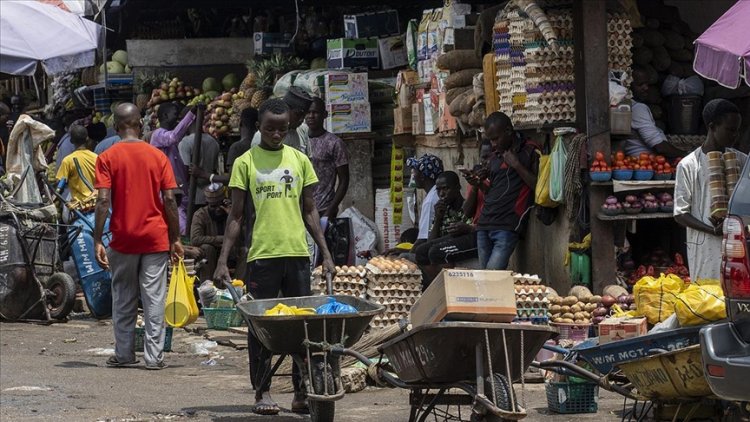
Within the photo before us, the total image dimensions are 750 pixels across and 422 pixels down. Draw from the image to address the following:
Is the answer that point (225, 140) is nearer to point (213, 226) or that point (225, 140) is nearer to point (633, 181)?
point (213, 226)

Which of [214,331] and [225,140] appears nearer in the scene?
[214,331]

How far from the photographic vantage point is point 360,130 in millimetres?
16016

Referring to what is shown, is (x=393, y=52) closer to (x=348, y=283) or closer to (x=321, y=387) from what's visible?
(x=348, y=283)

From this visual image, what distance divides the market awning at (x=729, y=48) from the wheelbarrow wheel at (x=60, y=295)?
7.99 m

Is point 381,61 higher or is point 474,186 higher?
point 381,61

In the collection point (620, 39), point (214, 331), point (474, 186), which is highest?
point (620, 39)

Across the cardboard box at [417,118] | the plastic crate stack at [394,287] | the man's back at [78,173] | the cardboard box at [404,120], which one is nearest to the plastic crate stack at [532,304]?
the plastic crate stack at [394,287]

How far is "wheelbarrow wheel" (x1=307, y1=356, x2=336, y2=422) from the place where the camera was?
26.7ft

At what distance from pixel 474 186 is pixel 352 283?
58.6 inches

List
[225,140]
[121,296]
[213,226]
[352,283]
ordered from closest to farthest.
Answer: [121,296] → [352,283] → [213,226] → [225,140]

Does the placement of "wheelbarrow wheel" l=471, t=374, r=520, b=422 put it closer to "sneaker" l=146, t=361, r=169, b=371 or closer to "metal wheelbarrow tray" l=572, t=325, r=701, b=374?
"metal wheelbarrow tray" l=572, t=325, r=701, b=374

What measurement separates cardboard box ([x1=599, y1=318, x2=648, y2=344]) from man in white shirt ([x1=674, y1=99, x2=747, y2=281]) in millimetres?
594

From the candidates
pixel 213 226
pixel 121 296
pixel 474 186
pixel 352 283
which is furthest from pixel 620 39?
pixel 213 226

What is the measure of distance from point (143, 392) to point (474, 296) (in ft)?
13.6
